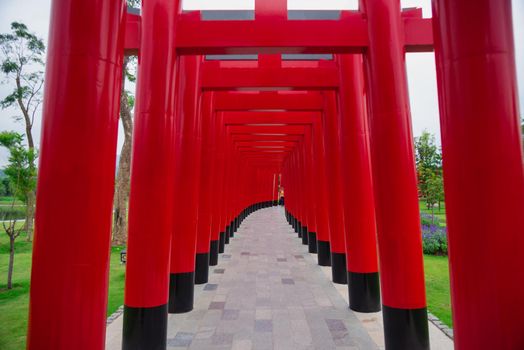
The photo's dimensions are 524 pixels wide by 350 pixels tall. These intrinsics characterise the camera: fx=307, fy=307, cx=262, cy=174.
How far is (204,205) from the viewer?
316 inches

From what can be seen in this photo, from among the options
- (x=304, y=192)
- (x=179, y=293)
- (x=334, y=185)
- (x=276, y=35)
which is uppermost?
(x=276, y=35)

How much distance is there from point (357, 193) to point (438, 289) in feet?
13.1

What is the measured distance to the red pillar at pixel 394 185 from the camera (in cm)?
396

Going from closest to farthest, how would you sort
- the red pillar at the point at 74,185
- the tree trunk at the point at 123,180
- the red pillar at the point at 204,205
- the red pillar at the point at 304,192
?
the red pillar at the point at 74,185, the red pillar at the point at 204,205, the red pillar at the point at 304,192, the tree trunk at the point at 123,180

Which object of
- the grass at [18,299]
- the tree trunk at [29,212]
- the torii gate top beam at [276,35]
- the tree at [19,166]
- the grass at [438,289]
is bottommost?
the grass at [18,299]

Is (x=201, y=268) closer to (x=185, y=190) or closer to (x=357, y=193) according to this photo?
(x=185, y=190)

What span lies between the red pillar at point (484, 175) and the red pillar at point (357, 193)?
11.2 feet

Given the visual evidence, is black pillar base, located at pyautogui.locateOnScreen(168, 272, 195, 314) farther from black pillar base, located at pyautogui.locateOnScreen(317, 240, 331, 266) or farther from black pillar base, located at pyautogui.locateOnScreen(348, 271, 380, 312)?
black pillar base, located at pyautogui.locateOnScreen(317, 240, 331, 266)

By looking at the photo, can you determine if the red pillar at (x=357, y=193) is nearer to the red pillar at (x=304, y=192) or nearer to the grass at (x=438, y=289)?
the grass at (x=438, y=289)

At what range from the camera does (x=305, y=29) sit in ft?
14.3

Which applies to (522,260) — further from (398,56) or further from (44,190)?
(44,190)

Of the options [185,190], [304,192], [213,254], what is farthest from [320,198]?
[185,190]

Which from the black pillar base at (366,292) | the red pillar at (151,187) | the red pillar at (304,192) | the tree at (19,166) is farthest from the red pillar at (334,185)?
the tree at (19,166)

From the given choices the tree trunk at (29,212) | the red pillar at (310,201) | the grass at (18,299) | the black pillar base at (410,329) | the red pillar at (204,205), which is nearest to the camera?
the black pillar base at (410,329)
